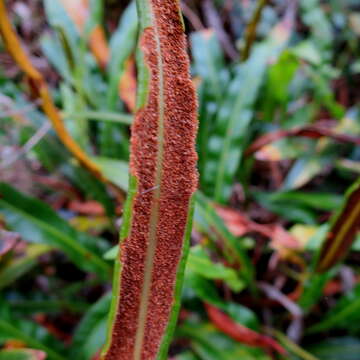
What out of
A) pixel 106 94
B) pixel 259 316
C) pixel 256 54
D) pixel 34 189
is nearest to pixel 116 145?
pixel 106 94

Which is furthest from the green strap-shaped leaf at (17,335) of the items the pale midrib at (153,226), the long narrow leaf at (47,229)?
the pale midrib at (153,226)

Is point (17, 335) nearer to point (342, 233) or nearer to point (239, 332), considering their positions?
point (239, 332)

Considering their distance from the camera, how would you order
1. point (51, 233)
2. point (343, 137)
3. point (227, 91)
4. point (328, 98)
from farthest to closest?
point (328, 98) < point (227, 91) < point (343, 137) < point (51, 233)

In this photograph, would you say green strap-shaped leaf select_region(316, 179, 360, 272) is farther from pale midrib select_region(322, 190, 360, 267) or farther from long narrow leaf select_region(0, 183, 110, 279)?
long narrow leaf select_region(0, 183, 110, 279)

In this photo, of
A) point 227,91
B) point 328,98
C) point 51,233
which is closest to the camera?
point 51,233

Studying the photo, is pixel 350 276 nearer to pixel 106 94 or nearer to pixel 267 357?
pixel 267 357

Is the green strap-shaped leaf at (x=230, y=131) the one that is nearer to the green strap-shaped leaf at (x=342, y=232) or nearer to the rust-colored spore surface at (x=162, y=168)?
the green strap-shaped leaf at (x=342, y=232)
